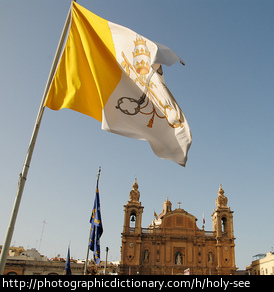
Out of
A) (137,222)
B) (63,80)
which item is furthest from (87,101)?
(137,222)

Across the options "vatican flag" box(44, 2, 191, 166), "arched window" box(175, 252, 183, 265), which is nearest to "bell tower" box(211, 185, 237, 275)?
"arched window" box(175, 252, 183, 265)

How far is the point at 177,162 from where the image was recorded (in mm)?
7020

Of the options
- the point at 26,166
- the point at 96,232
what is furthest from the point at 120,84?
the point at 96,232

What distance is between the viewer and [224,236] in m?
49.6

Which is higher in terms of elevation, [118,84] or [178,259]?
[178,259]

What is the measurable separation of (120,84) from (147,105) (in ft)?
2.65

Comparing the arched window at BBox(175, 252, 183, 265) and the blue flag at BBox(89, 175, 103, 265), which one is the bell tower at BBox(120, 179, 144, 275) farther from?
the blue flag at BBox(89, 175, 103, 265)

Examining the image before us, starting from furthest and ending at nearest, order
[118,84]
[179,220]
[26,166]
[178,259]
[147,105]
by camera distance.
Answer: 1. [179,220]
2. [178,259]
3. [147,105]
4. [118,84]
5. [26,166]

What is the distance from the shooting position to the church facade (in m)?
47.2

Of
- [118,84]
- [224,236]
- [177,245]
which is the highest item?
[224,236]

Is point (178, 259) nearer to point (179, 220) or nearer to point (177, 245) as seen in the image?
point (177, 245)

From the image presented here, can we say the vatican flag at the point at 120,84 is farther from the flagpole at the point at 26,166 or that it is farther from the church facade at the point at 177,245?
the church facade at the point at 177,245

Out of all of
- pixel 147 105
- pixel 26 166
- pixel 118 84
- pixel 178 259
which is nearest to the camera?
pixel 26 166

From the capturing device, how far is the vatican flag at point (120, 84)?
662 centimetres
